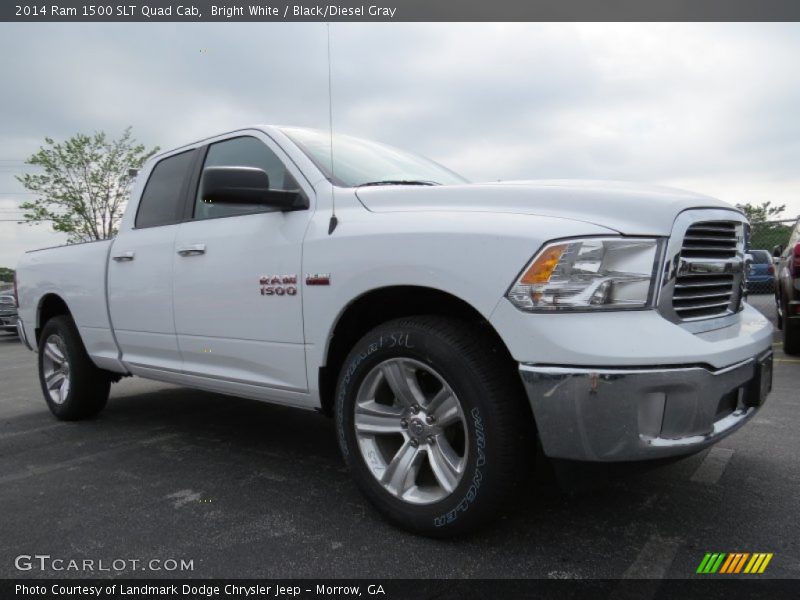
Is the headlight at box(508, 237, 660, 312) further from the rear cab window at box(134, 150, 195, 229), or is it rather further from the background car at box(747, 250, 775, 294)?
the background car at box(747, 250, 775, 294)

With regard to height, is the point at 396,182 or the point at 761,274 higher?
the point at 396,182

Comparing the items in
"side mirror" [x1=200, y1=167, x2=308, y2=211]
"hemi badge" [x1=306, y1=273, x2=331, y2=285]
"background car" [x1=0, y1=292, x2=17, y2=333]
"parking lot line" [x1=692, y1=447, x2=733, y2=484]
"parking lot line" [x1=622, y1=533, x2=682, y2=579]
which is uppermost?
"side mirror" [x1=200, y1=167, x2=308, y2=211]

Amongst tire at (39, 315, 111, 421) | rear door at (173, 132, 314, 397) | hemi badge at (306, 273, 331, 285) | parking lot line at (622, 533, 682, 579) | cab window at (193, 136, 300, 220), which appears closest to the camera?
parking lot line at (622, 533, 682, 579)

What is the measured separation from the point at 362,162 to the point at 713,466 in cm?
236

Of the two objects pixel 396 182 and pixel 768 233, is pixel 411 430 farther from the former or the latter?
pixel 768 233

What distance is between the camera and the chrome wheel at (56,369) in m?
4.54

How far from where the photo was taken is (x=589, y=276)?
1.92 m

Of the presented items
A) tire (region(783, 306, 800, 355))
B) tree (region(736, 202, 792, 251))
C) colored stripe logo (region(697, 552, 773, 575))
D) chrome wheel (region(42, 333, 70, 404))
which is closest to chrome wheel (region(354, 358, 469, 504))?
colored stripe logo (region(697, 552, 773, 575))

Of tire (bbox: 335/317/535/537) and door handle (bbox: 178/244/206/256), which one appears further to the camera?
door handle (bbox: 178/244/206/256)

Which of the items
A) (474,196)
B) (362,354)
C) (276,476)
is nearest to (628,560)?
(362,354)

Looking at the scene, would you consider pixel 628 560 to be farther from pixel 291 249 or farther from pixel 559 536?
pixel 291 249

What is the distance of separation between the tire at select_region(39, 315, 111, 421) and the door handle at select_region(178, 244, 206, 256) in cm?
166

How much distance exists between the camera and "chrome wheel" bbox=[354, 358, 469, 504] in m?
2.21

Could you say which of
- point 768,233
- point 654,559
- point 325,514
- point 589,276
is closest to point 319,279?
point 325,514
